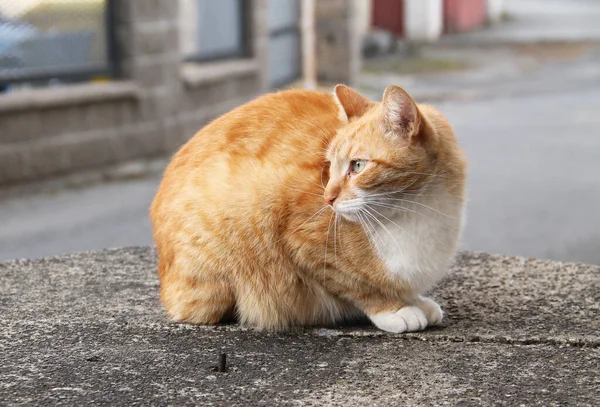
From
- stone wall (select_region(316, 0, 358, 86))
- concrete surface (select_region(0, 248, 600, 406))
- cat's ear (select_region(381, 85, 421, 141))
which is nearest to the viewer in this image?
concrete surface (select_region(0, 248, 600, 406))

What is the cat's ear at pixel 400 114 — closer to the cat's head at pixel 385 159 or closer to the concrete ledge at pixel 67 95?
the cat's head at pixel 385 159

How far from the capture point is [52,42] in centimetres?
799

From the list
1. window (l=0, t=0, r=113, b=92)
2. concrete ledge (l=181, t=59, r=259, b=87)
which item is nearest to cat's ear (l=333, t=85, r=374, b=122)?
window (l=0, t=0, r=113, b=92)

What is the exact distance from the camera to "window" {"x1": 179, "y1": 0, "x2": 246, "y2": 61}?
9.50m

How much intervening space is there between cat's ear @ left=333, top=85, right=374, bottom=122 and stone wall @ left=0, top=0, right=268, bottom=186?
4.91 m

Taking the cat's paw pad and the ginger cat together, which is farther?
the cat's paw pad

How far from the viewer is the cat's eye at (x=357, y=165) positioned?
288 centimetres

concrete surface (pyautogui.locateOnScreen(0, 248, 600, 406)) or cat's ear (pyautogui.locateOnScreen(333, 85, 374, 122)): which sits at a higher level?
cat's ear (pyautogui.locateOnScreen(333, 85, 374, 122))

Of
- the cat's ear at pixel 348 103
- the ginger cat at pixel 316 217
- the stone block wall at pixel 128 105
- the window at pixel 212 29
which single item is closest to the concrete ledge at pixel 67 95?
Result: the stone block wall at pixel 128 105

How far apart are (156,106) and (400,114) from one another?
620cm

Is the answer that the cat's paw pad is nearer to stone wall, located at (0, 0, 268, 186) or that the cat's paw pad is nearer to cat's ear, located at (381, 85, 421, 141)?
cat's ear, located at (381, 85, 421, 141)

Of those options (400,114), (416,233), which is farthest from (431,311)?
(400,114)

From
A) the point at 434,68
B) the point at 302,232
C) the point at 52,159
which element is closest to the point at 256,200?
the point at 302,232

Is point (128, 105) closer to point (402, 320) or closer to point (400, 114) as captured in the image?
point (402, 320)
